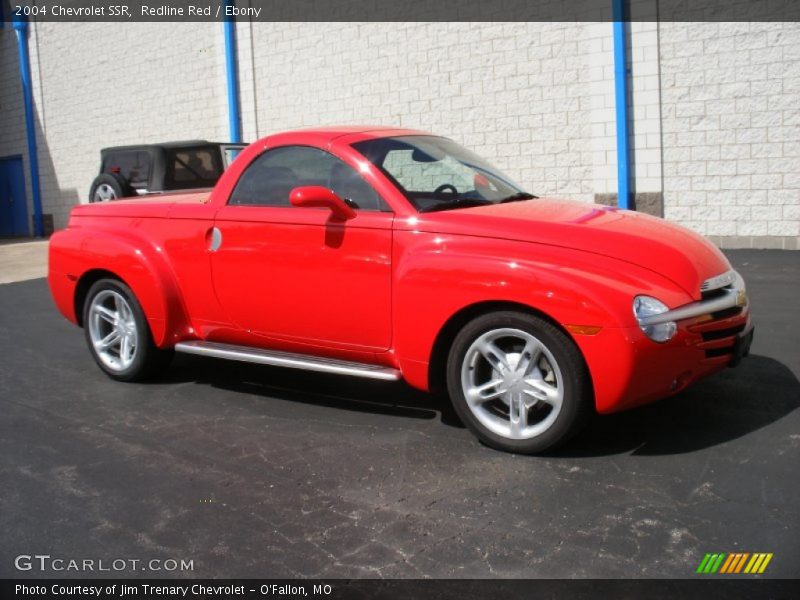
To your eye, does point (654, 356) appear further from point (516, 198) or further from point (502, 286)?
point (516, 198)

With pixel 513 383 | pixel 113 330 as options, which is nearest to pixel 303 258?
pixel 513 383

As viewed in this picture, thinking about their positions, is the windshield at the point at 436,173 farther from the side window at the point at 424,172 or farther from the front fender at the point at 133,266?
the front fender at the point at 133,266

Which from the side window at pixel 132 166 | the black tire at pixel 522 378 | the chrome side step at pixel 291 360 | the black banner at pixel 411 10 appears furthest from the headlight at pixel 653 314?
the side window at pixel 132 166

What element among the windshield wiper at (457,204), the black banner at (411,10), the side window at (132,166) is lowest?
the windshield wiper at (457,204)

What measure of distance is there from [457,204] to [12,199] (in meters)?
20.9

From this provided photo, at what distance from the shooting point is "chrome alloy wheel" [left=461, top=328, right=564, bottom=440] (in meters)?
4.30

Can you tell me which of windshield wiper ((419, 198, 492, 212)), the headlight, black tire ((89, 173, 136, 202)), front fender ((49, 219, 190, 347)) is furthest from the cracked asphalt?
black tire ((89, 173, 136, 202))

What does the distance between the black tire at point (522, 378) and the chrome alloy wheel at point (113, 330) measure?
272 cm

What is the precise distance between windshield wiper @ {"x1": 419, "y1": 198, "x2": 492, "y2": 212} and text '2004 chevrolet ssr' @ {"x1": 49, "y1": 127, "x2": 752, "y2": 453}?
0.02 meters

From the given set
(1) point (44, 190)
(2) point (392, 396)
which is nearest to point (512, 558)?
(2) point (392, 396)

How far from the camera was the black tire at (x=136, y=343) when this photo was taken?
5.97 m

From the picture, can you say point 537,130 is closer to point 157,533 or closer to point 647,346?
point 647,346

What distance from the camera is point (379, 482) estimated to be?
4.14 meters

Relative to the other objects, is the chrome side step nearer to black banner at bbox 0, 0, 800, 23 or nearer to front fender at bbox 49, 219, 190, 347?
front fender at bbox 49, 219, 190, 347
